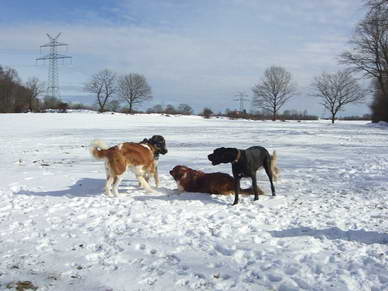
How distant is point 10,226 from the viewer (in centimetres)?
600

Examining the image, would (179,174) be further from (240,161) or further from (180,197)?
(240,161)

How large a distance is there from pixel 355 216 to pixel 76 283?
4.68 m

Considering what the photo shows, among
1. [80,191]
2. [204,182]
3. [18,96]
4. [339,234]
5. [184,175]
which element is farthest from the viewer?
[18,96]

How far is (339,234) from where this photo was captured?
5359 mm

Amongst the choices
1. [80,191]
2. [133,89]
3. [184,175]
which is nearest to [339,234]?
[184,175]

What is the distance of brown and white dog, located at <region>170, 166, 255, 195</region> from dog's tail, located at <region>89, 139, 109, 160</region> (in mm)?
1661

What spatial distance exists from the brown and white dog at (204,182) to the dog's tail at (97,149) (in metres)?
1.66

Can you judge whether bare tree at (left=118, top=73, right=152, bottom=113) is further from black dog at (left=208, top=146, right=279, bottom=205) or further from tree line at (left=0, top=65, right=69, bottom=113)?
black dog at (left=208, top=146, right=279, bottom=205)

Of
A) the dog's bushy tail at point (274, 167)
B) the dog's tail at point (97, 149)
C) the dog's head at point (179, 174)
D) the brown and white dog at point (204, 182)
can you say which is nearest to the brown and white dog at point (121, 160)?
the dog's tail at point (97, 149)

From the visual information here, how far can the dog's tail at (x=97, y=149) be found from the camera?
24.9ft

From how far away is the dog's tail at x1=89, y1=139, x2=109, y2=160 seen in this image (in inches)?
299

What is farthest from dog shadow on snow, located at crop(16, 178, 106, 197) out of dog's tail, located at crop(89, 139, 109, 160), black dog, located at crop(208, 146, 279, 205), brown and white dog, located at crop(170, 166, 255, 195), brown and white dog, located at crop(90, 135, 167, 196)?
black dog, located at crop(208, 146, 279, 205)

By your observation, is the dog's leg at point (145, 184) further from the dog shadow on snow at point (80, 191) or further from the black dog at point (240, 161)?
the black dog at point (240, 161)

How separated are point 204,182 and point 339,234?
3314 mm
